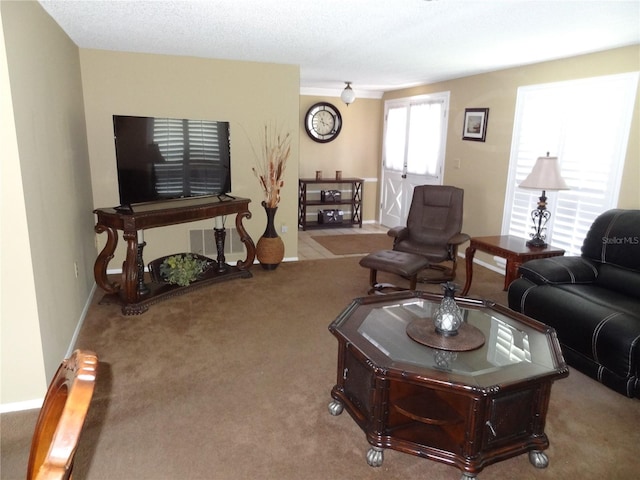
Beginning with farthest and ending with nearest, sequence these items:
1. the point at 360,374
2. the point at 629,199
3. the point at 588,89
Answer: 1. the point at 588,89
2. the point at 629,199
3. the point at 360,374

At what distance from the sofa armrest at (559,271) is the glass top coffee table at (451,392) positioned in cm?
102

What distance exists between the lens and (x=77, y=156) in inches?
146

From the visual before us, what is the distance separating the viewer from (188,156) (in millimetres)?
4156

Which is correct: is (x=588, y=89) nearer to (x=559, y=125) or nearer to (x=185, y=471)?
(x=559, y=125)

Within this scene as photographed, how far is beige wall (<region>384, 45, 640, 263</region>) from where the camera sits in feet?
11.9

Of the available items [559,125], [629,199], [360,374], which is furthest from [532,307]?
[559,125]

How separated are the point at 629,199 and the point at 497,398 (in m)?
2.71

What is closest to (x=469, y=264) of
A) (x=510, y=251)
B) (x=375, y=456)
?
(x=510, y=251)

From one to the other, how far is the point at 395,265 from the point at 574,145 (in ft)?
6.60

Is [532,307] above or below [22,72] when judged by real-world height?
below

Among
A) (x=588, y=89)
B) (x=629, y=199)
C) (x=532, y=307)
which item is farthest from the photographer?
(x=588, y=89)

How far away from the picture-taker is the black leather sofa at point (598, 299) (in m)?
2.55

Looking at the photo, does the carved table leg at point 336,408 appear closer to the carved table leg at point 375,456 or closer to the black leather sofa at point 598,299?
the carved table leg at point 375,456

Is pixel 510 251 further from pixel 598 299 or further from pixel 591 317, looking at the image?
pixel 591 317
